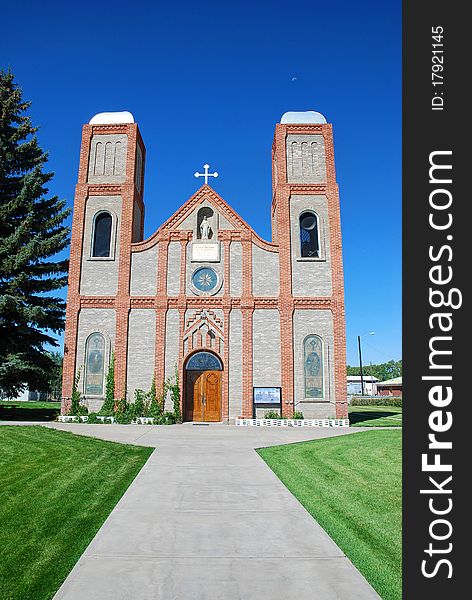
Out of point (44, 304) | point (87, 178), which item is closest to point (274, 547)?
point (44, 304)

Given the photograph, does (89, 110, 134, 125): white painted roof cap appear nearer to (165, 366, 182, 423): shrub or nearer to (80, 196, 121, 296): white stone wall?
(80, 196, 121, 296): white stone wall

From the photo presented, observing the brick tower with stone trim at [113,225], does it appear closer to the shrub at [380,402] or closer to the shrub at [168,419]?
the shrub at [168,419]

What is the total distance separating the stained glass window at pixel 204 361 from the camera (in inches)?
850

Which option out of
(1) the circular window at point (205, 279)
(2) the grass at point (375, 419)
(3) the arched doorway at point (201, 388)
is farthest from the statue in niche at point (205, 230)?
(2) the grass at point (375, 419)

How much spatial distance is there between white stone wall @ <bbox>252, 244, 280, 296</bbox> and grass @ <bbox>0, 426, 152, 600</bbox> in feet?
37.2

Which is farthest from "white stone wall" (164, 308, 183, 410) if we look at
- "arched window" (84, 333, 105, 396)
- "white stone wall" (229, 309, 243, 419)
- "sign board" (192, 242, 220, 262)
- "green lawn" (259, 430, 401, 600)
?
"green lawn" (259, 430, 401, 600)

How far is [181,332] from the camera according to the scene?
853 inches

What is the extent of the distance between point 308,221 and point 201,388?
9.54 meters

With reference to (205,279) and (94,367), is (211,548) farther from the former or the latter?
(205,279)

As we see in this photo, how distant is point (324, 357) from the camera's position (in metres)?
21.4

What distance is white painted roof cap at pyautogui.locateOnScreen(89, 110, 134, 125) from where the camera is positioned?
2450 centimetres

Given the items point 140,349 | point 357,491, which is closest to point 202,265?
point 140,349

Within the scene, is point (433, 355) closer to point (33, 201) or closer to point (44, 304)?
point (44, 304)

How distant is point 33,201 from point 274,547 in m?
22.2
